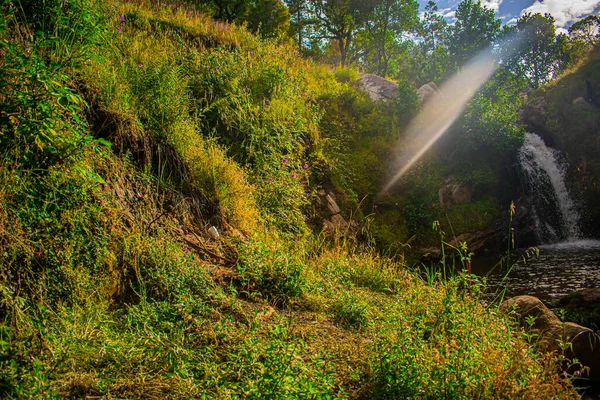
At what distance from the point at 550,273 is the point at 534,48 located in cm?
3263

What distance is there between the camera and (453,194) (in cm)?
1018

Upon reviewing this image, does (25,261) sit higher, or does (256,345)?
(256,345)

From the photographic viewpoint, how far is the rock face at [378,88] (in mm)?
12070

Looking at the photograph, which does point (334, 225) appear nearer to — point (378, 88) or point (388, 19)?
point (378, 88)

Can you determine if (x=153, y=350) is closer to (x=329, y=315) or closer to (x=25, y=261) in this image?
(x=25, y=261)

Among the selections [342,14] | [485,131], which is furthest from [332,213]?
[342,14]

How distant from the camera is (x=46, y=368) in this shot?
180cm

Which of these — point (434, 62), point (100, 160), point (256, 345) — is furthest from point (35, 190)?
point (434, 62)

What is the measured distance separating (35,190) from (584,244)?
12.9 m

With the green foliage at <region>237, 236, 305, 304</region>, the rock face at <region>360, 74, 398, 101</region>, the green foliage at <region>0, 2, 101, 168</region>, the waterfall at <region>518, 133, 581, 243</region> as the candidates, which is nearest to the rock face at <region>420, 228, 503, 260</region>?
the waterfall at <region>518, 133, 581, 243</region>

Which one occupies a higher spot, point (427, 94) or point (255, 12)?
point (255, 12)

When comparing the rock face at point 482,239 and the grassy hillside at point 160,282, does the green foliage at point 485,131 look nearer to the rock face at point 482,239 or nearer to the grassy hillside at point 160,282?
the rock face at point 482,239

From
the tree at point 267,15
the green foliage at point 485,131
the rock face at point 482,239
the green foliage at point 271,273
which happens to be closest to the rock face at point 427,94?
the green foliage at point 485,131

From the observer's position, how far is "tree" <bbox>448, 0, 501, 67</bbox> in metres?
29.2
